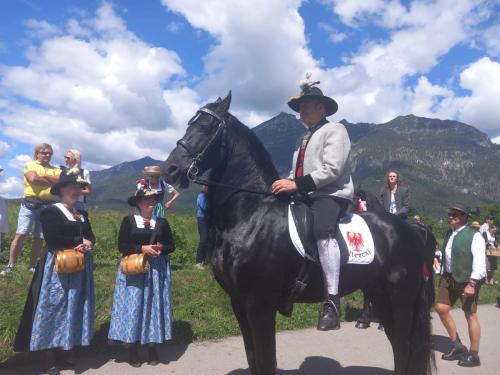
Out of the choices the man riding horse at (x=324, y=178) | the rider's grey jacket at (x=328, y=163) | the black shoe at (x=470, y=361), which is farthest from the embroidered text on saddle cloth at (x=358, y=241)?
the black shoe at (x=470, y=361)

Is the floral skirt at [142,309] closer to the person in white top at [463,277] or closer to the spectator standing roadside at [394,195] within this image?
the person in white top at [463,277]

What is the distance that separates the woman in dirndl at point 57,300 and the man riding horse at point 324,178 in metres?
2.74

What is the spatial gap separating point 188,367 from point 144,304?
0.97m

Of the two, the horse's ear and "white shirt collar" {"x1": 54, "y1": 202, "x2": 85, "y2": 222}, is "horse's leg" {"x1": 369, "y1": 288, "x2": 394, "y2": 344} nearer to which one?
the horse's ear

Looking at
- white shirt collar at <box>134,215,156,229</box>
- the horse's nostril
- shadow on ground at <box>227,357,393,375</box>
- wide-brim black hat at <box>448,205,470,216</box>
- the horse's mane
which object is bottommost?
shadow on ground at <box>227,357,393,375</box>

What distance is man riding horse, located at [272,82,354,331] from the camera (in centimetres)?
375

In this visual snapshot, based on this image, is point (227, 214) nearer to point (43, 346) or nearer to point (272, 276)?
point (272, 276)

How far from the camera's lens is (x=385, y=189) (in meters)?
8.05

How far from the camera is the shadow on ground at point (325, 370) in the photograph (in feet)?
17.0

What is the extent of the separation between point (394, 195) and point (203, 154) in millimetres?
5208

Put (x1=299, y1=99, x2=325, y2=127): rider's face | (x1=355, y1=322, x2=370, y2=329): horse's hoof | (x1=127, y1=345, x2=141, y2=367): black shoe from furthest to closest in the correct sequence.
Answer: (x1=355, y1=322, x2=370, y2=329): horse's hoof, (x1=127, y1=345, x2=141, y2=367): black shoe, (x1=299, y1=99, x2=325, y2=127): rider's face

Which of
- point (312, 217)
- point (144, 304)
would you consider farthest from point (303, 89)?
point (144, 304)

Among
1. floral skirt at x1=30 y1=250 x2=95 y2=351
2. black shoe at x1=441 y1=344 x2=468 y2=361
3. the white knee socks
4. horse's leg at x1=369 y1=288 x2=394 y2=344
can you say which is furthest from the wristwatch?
floral skirt at x1=30 y1=250 x2=95 y2=351

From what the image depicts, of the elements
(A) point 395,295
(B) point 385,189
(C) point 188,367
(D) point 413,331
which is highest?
(B) point 385,189
